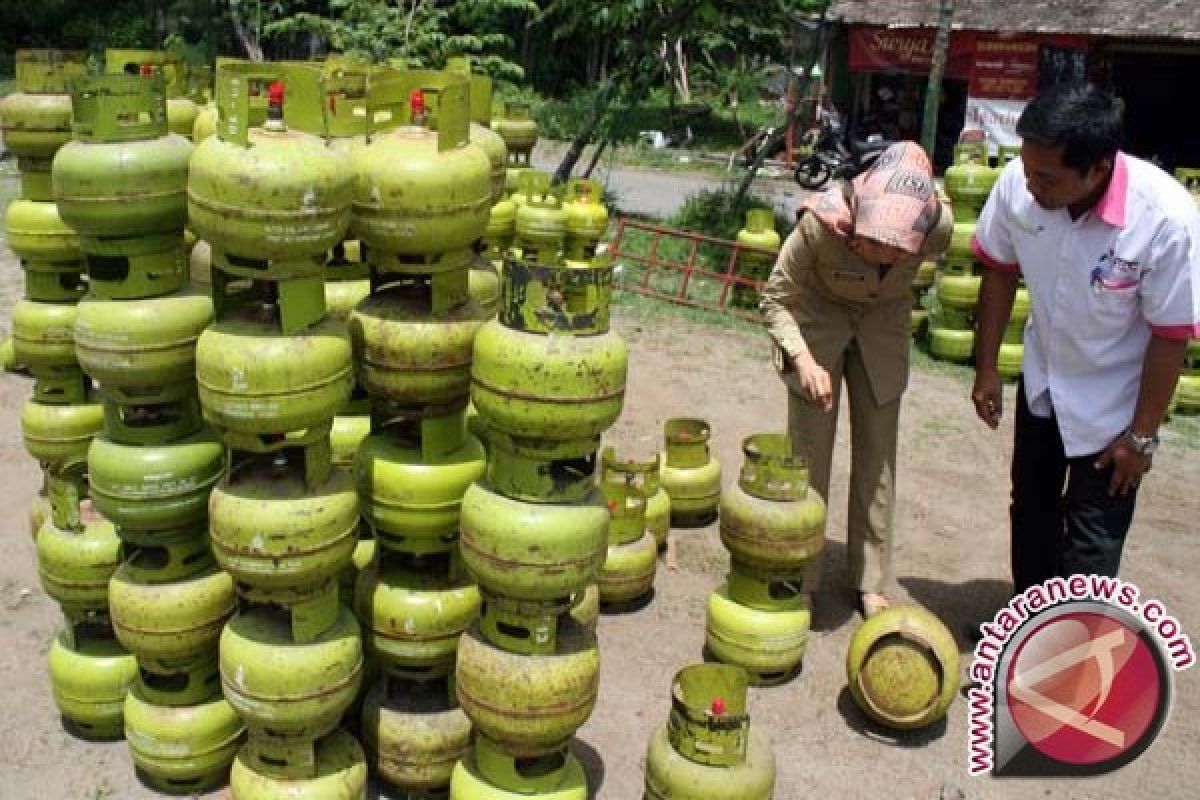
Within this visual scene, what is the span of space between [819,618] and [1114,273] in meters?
2.11

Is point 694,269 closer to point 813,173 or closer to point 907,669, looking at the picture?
point 907,669

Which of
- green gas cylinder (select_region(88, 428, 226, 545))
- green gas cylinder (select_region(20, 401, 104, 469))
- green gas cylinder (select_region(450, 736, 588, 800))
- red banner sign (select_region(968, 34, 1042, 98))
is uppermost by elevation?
red banner sign (select_region(968, 34, 1042, 98))

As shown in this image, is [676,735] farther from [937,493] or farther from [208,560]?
[937,493]

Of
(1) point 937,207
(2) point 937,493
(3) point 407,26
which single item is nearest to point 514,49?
(3) point 407,26

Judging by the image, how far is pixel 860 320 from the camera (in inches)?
186

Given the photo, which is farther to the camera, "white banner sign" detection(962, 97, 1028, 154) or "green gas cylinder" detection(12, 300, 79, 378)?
"white banner sign" detection(962, 97, 1028, 154)

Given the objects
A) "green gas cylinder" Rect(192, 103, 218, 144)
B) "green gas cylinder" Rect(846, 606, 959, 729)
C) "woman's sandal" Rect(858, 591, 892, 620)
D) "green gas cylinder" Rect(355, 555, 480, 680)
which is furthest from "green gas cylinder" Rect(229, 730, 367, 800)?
"woman's sandal" Rect(858, 591, 892, 620)

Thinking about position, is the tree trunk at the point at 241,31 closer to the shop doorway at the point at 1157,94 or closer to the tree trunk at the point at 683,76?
the tree trunk at the point at 683,76

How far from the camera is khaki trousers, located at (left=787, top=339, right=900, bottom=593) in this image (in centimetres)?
488

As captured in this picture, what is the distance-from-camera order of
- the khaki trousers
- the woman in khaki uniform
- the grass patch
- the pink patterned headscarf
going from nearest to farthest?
the pink patterned headscarf, the woman in khaki uniform, the khaki trousers, the grass patch

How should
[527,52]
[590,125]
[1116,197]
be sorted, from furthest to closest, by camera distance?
[527,52] → [590,125] → [1116,197]

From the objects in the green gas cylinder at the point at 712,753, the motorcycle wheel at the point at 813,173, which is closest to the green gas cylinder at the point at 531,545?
the green gas cylinder at the point at 712,753

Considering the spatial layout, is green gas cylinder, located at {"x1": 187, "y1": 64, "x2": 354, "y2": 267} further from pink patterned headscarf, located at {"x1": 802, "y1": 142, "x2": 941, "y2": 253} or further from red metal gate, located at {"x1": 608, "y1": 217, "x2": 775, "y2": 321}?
red metal gate, located at {"x1": 608, "y1": 217, "x2": 775, "y2": 321}

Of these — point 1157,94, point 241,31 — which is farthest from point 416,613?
point 1157,94
